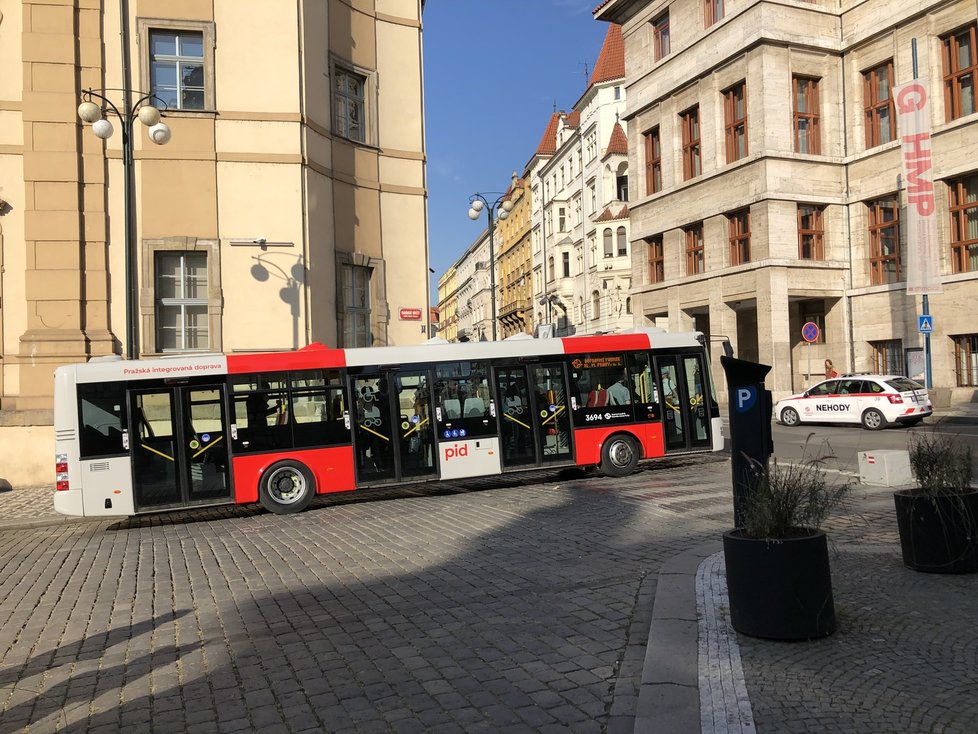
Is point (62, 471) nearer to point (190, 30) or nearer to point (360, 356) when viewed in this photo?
point (360, 356)

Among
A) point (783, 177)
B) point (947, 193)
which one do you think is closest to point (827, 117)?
point (783, 177)

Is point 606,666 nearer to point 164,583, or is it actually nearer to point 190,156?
point 164,583

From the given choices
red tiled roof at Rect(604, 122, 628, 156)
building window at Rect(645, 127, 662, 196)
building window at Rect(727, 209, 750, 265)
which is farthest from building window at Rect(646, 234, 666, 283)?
red tiled roof at Rect(604, 122, 628, 156)

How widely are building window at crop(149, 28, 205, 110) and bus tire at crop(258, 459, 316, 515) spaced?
9.92 metres

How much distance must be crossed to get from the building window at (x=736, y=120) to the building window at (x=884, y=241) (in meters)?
5.80

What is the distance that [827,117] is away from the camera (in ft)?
113

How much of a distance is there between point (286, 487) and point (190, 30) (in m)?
11.5

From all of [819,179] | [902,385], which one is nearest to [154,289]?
[902,385]

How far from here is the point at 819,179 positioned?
112ft

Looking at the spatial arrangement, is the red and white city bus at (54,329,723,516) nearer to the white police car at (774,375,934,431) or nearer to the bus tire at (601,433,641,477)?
the bus tire at (601,433,641,477)

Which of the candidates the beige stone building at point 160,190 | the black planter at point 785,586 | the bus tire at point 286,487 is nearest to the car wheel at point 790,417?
the beige stone building at point 160,190

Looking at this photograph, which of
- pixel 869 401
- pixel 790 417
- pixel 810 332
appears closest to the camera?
pixel 869 401

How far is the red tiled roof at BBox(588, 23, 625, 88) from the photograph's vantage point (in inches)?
2439

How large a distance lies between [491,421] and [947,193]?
2387 centimetres
